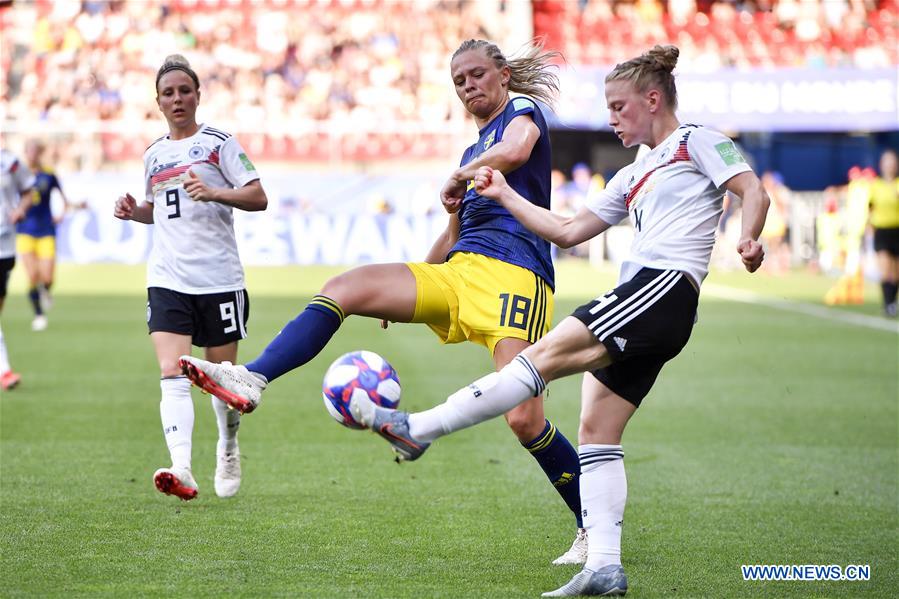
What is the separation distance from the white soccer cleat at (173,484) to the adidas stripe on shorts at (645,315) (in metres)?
2.19

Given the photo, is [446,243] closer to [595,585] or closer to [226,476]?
[595,585]

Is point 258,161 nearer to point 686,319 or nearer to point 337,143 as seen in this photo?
point 337,143

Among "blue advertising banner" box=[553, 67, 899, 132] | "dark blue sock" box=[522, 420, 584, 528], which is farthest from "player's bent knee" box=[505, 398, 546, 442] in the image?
"blue advertising banner" box=[553, 67, 899, 132]

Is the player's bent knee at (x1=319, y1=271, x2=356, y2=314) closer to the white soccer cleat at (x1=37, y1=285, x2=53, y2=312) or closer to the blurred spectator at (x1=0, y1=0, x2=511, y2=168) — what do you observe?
the white soccer cleat at (x1=37, y1=285, x2=53, y2=312)

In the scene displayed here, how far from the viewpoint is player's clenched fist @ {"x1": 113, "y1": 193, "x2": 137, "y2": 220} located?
682 centimetres

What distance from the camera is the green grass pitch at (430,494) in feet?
17.1

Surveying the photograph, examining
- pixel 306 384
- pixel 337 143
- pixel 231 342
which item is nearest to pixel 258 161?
pixel 337 143

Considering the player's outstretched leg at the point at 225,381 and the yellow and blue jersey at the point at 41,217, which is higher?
the player's outstretched leg at the point at 225,381

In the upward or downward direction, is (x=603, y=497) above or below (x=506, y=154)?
below

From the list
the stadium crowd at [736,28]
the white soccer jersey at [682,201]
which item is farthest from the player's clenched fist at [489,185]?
the stadium crowd at [736,28]

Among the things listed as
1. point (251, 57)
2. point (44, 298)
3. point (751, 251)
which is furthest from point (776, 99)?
point (751, 251)

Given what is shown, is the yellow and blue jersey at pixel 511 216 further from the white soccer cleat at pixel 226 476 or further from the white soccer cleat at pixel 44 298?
the white soccer cleat at pixel 44 298

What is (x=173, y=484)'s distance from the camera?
5.80 metres

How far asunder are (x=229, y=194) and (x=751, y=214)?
2.85 metres
